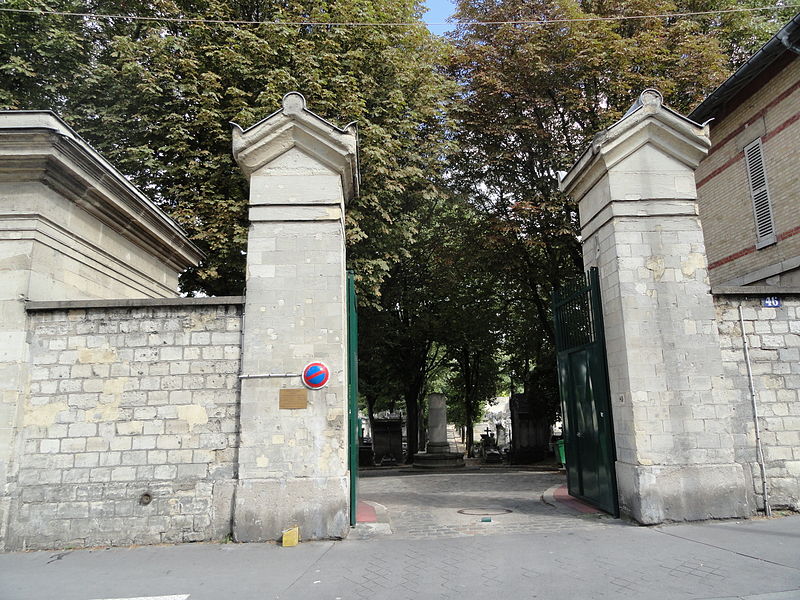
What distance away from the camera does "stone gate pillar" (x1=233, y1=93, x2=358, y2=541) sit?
21.6ft

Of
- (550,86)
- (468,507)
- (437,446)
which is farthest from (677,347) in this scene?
(437,446)

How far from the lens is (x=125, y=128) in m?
12.6

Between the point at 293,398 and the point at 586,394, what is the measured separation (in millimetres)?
4281

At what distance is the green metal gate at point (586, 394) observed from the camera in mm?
7746

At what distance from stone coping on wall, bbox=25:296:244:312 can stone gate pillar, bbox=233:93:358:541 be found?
0.40 meters

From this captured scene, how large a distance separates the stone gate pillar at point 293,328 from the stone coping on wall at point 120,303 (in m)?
0.40

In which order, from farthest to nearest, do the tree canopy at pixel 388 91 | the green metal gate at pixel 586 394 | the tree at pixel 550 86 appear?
1. the tree at pixel 550 86
2. the tree canopy at pixel 388 91
3. the green metal gate at pixel 586 394

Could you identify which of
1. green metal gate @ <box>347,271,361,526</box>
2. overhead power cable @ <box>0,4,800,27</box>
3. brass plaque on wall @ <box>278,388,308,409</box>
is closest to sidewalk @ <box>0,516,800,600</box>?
green metal gate @ <box>347,271,361,526</box>

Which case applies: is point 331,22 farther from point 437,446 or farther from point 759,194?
point 437,446

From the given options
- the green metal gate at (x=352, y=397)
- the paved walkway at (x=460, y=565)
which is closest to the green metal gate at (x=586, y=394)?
the paved walkway at (x=460, y=565)

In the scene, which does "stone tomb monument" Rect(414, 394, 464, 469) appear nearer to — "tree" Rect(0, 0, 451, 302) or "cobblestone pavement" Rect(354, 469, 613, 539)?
"cobblestone pavement" Rect(354, 469, 613, 539)

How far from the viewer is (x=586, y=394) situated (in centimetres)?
833

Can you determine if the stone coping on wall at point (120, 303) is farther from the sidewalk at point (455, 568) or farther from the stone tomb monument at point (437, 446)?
the stone tomb monument at point (437, 446)

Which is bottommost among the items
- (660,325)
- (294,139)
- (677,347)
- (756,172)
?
(677,347)
